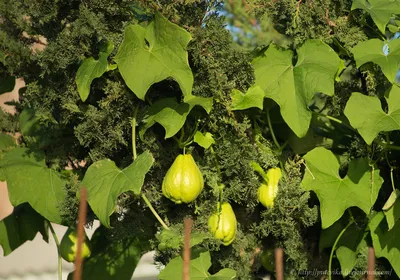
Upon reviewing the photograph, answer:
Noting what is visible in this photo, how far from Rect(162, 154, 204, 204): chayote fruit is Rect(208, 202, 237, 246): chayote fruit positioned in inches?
5.0

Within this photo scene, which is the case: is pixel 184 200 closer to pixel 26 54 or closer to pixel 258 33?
pixel 26 54

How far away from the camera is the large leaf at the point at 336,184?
221 cm

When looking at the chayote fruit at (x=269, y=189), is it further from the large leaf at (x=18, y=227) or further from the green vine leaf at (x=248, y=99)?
the large leaf at (x=18, y=227)

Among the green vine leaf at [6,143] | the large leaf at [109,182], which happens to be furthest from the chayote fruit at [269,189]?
the green vine leaf at [6,143]

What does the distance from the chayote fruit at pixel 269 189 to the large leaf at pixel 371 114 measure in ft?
0.97

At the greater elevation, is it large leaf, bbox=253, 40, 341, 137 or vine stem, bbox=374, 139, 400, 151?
large leaf, bbox=253, 40, 341, 137

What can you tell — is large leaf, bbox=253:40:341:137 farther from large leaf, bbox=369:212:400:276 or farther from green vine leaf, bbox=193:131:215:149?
large leaf, bbox=369:212:400:276

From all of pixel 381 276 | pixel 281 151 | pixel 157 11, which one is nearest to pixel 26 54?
pixel 157 11

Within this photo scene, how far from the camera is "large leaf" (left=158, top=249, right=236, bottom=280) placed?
2014 millimetres

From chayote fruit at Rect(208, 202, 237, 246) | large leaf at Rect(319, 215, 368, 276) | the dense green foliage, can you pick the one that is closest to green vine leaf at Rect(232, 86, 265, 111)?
the dense green foliage

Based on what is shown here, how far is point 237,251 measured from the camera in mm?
2283

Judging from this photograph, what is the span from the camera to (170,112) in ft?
6.89

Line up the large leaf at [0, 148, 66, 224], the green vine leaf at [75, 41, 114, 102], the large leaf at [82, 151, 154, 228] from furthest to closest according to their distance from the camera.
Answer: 1. the large leaf at [0, 148, 66, 224]
2. the green vine leaf at [75, 41, 114, 102]
3. the large leaf at [82, 151, 154, 228]

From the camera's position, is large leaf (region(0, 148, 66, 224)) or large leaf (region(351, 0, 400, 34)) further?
large leaf (region(0, 148, 66, 224))
